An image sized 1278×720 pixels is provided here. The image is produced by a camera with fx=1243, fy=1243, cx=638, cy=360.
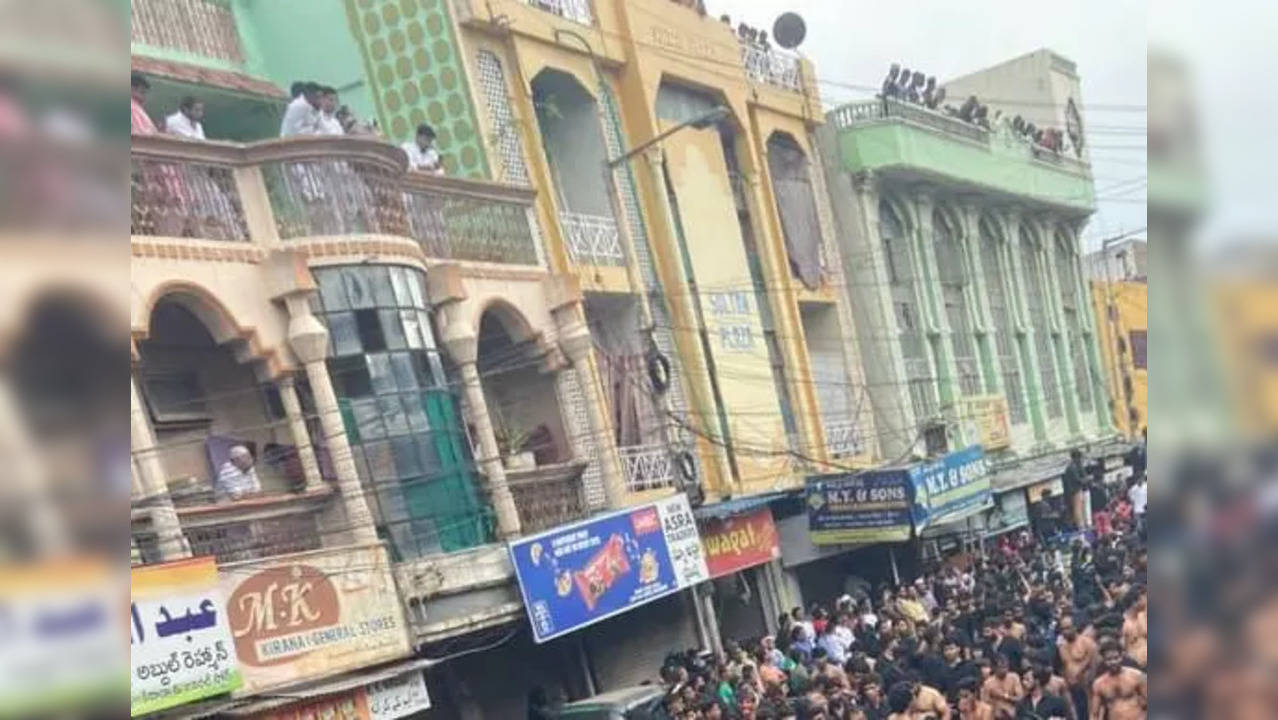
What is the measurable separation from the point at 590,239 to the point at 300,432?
204 cm

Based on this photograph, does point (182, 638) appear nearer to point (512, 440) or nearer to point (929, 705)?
point (512, 440)

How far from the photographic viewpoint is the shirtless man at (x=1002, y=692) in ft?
15.5

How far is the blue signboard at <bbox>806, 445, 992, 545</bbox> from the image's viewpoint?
6207 mm

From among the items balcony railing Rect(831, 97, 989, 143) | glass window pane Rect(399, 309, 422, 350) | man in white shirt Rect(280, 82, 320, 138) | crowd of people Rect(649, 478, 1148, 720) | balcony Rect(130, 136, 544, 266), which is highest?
man in white shirt Rect(280, 82, 320, 138)

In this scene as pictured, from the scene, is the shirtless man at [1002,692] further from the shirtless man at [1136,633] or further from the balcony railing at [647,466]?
the balcony railing at [647,466]

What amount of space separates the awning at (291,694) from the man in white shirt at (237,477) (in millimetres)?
839

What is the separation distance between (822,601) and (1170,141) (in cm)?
666

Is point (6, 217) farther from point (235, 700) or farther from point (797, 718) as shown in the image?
point (797, 718)

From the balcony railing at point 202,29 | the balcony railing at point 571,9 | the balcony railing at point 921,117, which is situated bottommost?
the balcony railing at point 921,117

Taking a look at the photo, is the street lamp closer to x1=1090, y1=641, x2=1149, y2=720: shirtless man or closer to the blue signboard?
the blue signboard

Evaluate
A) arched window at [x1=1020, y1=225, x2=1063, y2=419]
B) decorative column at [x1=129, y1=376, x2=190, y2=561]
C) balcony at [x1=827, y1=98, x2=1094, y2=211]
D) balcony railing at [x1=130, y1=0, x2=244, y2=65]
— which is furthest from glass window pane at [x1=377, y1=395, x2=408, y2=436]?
arched window at [x1=1020, y1=225, x2=1063, y2=419]

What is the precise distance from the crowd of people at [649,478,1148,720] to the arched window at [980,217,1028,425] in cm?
79

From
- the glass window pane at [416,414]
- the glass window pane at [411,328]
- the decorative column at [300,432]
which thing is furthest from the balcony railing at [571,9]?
the decorative column at [300,432]

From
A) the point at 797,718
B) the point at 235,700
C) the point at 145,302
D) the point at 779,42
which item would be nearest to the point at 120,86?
the point at 145,302
